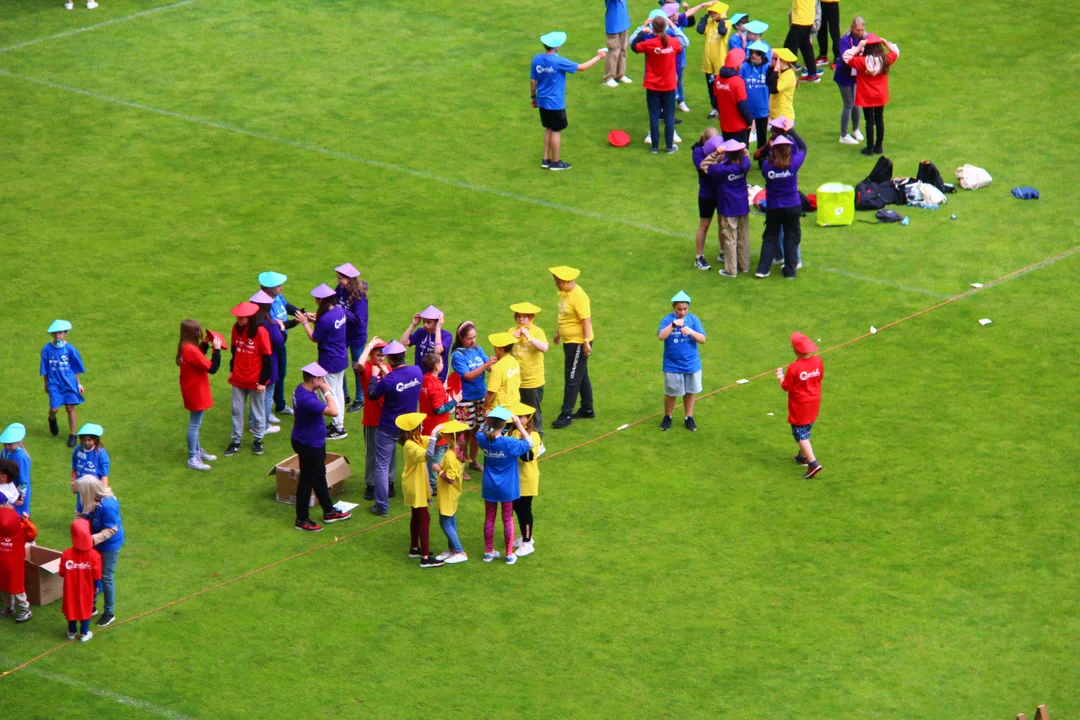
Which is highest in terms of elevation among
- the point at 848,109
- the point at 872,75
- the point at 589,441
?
the point at 872,75

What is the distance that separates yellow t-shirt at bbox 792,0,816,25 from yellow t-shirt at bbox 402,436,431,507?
15.9m

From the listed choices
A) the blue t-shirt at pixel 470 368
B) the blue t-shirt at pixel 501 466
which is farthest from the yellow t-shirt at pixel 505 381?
the blue t-shirt at pixel 501 466

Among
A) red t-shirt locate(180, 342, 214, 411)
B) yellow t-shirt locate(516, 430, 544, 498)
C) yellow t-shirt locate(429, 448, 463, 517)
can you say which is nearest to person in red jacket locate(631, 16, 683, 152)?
red t-shirt locate(180, 342, 214, 411)

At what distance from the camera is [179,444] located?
1733 cm

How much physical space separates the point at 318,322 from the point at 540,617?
4990mm

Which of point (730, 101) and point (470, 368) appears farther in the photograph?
point (730, 101)

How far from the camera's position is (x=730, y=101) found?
77.6ft

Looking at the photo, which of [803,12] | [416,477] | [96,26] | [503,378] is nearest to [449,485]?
[416,477]

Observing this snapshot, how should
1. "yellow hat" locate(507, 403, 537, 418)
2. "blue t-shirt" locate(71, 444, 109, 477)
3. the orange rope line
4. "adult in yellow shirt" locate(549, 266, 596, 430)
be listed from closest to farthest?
the orange rope line, "blue t-shirt" locate(71, 444, 109, 477), "yellow hat" locate(507, 403, 537, 418), "adult in yellow shirt" locate(549, 266, 596, 430)

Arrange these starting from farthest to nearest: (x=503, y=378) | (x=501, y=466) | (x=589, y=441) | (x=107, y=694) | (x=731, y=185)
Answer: (x=731, y=185) → (x=589, y=441) → (x=503, y=378) → (x=501, y=466) → (x=107, y=694)

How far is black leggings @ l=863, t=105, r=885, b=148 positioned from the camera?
955 inches

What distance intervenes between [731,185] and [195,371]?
8.11 m

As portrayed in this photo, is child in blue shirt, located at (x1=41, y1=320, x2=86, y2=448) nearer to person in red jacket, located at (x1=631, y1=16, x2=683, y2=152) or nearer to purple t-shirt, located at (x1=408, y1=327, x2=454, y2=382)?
purple t-shirt, located at (x1=408, y1=327, x2=454, y2=382)

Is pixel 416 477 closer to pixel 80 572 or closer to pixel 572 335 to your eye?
pixel 80 572
